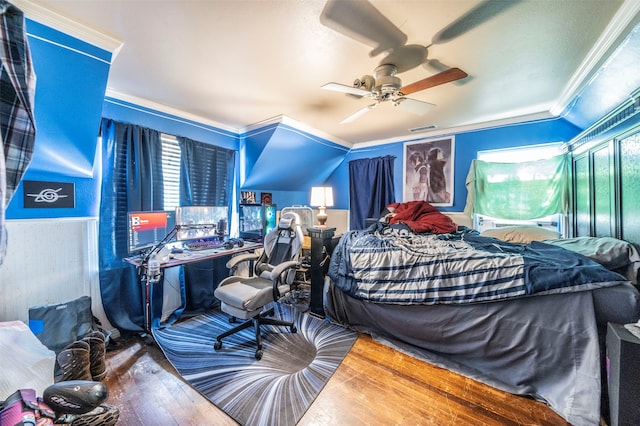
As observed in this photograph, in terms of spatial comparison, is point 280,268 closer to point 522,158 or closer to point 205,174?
point 205,174

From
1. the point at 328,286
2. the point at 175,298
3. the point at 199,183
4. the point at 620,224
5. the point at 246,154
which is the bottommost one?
the point at 175,298

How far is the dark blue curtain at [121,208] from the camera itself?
2348 millimetres

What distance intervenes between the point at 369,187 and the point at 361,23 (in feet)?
10.7

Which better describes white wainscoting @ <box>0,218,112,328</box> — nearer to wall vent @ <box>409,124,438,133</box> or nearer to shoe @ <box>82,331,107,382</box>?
shoe @ <box>82,331,107,382</box>

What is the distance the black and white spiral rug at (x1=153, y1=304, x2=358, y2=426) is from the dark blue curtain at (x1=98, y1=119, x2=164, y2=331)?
424 millimetres

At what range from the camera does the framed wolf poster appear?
12.7ft

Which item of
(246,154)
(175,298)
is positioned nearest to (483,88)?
(246,154)

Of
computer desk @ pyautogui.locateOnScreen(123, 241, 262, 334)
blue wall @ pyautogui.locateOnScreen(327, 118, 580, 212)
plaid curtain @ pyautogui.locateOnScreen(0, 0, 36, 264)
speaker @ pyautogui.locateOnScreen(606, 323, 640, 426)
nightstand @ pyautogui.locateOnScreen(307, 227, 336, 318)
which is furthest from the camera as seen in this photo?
blue wall @ pyautogui.locateOnScreen(327, 118, 580, 212)

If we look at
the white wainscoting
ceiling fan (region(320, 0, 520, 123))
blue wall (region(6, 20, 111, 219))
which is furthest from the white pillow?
the white wainscoting

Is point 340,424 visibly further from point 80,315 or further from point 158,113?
point 158,113

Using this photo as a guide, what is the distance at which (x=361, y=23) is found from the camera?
5.04 ft

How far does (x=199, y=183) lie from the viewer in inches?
123

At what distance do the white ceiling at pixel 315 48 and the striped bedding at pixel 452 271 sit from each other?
157 cm

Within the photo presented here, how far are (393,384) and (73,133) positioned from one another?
3.17 m
